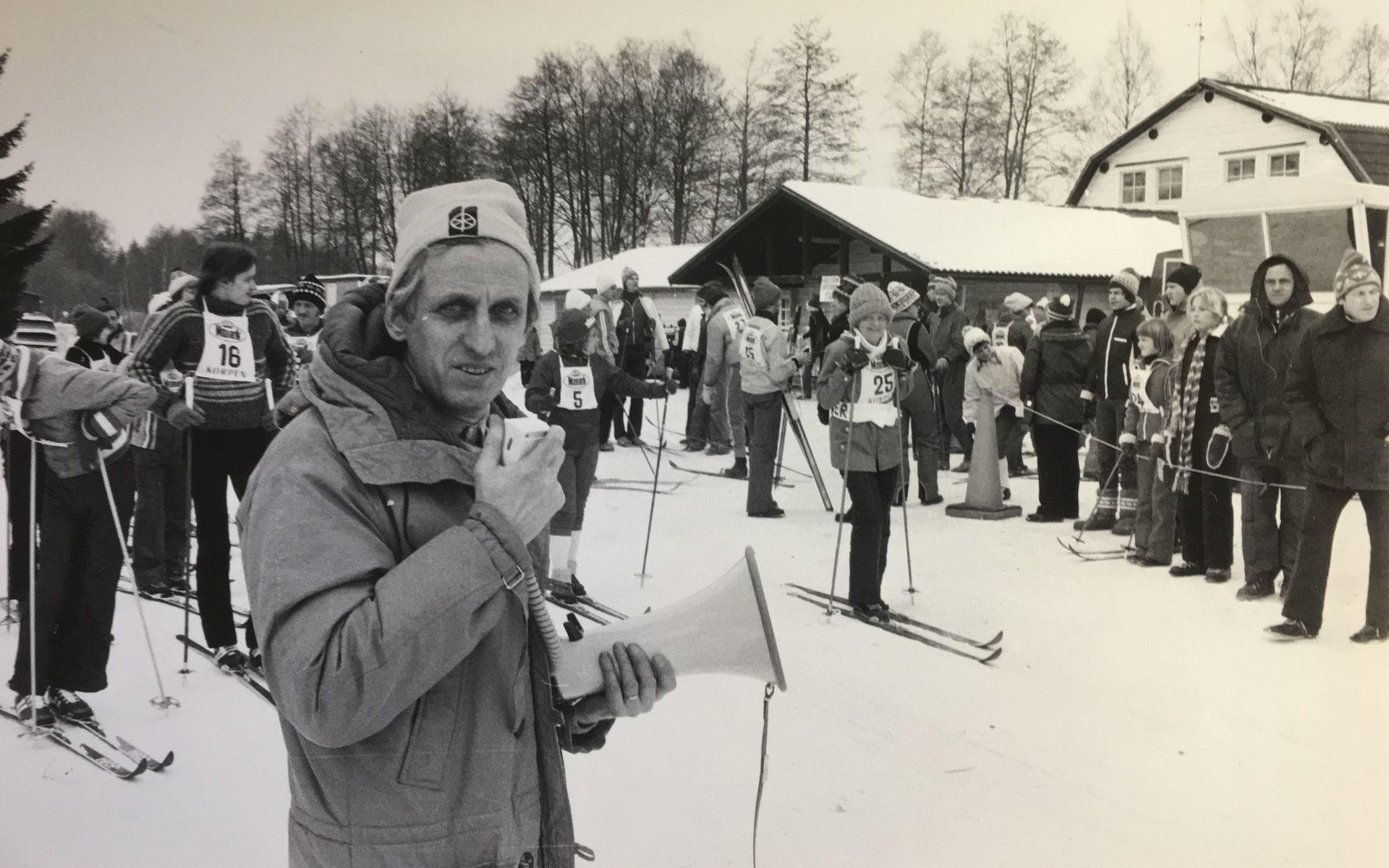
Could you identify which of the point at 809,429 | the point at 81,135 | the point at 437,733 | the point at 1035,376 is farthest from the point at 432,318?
the point at 1035,376

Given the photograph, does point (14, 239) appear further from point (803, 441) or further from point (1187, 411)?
point (1187, 411)

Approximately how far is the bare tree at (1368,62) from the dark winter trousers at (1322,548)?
1.13 meters

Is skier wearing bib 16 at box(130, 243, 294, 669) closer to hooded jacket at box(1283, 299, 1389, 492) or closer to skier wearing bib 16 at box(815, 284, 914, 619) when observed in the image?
skier wearing bib 16 at box(815, 284, 914, 619)

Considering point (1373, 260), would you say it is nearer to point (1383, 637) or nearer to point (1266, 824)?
point (1383, 637)

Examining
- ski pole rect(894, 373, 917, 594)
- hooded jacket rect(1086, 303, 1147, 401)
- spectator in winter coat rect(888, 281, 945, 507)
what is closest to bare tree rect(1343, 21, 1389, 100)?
spectator in winter coat rect(888, 281, 945, 507)

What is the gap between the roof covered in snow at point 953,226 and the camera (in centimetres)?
201

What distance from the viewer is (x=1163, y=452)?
4.12 m

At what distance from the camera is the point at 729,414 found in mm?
3588

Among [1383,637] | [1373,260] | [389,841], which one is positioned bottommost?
[1383,637]

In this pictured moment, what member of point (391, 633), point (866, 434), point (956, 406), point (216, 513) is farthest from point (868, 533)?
point (956, 406)

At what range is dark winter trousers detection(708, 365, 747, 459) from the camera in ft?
11.8

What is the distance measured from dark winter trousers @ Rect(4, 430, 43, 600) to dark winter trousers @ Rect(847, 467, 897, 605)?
2.21 metres

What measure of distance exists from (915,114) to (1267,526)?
233 centimetres

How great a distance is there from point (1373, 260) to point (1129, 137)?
92cm
